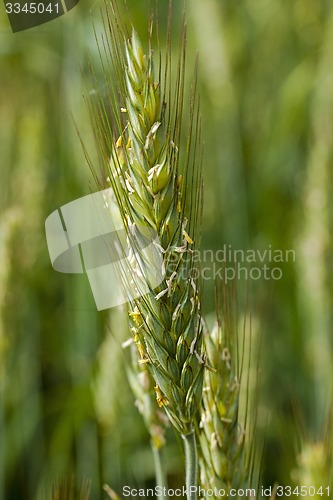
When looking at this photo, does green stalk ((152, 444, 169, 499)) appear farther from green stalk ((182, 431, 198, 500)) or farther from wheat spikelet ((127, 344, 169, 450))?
green stalk ((182, 431, 198, 500))

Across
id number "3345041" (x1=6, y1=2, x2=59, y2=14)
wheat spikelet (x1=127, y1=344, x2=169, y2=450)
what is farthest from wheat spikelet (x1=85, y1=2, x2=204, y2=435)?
id number "3345041" (x1=6, y1=2, x2=59, y2=14)

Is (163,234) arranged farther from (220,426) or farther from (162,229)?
(220,426)

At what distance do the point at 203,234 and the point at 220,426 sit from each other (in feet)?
2.20

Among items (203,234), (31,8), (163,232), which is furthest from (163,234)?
(203,234)

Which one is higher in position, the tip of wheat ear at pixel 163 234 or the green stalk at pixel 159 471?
the tip of wheat ear at pixel 163 234

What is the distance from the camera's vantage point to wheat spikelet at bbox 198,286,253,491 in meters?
0.59

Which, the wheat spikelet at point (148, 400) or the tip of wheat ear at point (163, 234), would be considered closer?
the tip of wheat ear at point (163, 234)

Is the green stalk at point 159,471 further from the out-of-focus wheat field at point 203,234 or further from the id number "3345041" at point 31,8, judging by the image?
the id number "3345041" at point 31,8

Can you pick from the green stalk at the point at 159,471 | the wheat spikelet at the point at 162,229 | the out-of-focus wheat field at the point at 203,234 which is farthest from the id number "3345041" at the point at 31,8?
the green stalk at the point at 159,471

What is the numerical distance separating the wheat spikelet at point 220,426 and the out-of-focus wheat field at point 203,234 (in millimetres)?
124

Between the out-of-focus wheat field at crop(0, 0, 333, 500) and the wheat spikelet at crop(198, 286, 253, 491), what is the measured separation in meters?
0.12

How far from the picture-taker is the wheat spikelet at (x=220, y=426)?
0.59 metres

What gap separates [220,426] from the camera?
0.59 meters

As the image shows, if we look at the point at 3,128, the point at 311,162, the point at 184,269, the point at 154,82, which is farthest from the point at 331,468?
the point at 3,128
